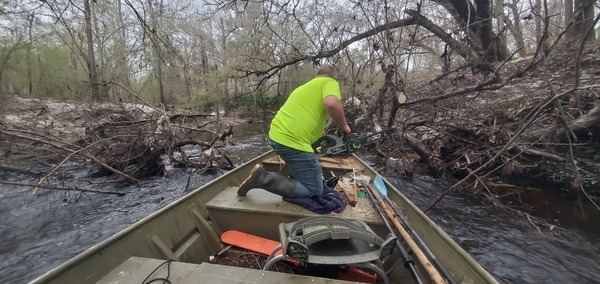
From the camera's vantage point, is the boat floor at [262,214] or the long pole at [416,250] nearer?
the long pole at [416,250]

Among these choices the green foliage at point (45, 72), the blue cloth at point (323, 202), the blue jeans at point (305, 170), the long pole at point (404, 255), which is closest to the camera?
the long pole at point (404, 255)

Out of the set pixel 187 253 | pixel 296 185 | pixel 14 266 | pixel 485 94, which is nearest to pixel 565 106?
pixel 485 94

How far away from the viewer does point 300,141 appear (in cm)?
325

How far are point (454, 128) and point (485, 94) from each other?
10.0 ft

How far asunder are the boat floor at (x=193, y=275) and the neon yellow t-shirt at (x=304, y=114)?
159cm

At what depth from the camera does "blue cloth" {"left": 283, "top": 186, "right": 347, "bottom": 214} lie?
10.0 ft

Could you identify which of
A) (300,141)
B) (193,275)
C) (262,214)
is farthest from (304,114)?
(193,275)

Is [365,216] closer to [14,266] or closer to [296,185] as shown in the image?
[296,185]

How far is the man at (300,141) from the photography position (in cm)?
315

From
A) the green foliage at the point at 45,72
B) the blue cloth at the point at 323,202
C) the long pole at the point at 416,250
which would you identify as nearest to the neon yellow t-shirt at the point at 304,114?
the blue cloth at the point at 323,202

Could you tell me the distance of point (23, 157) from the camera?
823cm

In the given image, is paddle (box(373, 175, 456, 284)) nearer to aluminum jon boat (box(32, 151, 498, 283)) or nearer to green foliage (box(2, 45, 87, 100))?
aluminum jon boat (box(32, 151, 498, 283))

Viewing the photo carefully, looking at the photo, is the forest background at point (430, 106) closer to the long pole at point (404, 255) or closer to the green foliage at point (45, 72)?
Answer: the long pole at point (404, 255)

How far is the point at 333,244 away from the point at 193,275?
0.94 metres
